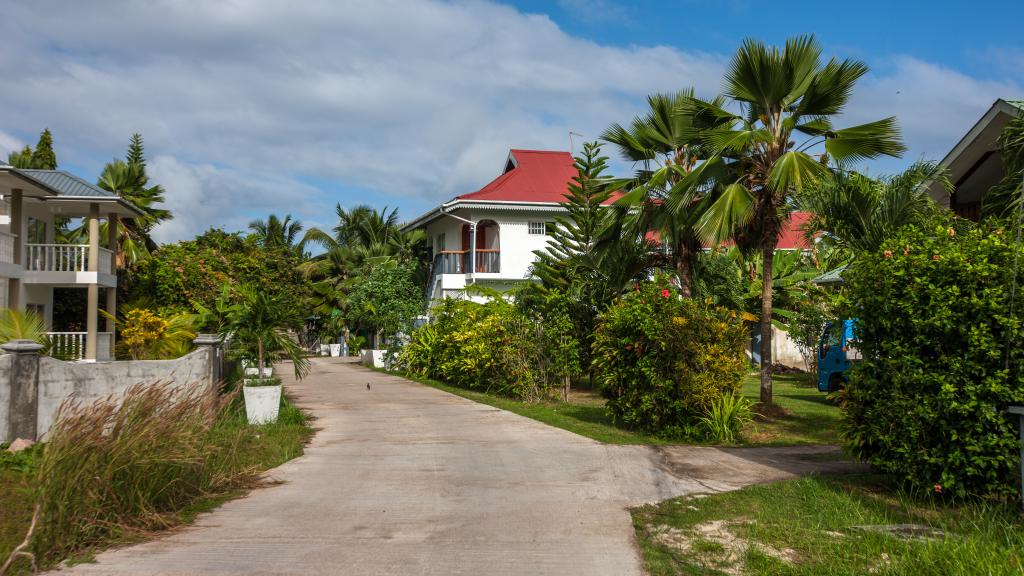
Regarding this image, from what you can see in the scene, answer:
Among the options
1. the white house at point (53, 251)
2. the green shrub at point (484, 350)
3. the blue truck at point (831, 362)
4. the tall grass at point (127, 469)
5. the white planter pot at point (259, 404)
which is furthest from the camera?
the white house at point (53, 251)

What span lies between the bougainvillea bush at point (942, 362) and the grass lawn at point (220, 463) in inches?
260

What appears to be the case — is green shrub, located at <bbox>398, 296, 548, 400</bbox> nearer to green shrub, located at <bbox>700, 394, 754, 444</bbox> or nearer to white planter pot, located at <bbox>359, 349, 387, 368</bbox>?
white planter pot, located at <bbox>359, 349, 387, 368</bbox>

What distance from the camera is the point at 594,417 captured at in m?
15.2

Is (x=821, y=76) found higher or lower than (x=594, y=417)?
higher

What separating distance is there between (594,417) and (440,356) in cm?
919

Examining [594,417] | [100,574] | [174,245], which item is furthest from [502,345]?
[174,245]

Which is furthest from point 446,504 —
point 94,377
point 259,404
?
point 94,377

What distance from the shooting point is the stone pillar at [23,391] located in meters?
11.0

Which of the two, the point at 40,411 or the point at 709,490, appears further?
the point at 40,411

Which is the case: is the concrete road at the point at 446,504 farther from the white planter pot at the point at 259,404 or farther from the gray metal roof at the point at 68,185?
the gray metal roof at the point at 68,185

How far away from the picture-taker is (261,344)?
1391 centimetres

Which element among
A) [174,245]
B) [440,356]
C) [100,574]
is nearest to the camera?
[100,574]

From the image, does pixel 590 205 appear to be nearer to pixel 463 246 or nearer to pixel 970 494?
pixel 463 246

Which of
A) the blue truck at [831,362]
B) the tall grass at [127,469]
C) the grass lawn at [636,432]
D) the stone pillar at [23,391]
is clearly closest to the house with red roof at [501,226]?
the grass lawn at [636,432]
